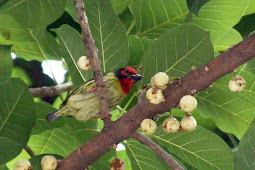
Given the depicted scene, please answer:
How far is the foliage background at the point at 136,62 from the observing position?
2.52 metres

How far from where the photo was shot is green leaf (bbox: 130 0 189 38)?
3004 millimetres

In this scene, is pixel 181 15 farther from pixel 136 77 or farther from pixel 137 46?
pixel 136 77

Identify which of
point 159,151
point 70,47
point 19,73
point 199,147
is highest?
point 70,47

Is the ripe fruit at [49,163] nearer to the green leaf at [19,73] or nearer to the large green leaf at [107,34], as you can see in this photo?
the large green leaf at [107,34]

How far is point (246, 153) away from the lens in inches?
78.3

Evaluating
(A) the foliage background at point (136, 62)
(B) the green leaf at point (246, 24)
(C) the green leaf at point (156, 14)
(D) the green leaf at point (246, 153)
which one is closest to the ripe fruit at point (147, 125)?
(D) the green leaf at point (246, 153)

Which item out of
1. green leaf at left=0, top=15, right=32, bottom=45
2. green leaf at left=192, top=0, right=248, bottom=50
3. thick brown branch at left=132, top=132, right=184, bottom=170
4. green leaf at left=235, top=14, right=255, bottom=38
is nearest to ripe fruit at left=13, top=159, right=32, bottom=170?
thick brown branch at left=132, top=132, right=184, bottom=170

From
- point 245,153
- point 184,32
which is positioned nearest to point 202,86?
point 245,153

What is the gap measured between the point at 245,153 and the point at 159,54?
0.69 meters

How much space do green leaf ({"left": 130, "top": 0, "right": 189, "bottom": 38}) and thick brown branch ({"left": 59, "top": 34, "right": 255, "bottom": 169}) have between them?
1.00 meters

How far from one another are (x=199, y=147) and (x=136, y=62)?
626mm

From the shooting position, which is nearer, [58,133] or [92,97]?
[92,97]

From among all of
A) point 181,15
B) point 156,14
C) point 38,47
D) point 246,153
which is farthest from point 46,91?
point 246,153

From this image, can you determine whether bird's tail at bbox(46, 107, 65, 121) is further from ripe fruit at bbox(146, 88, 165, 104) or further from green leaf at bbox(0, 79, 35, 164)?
ripe fruit at bbox(146, 88, 165, 104)
